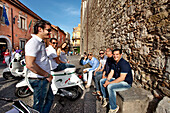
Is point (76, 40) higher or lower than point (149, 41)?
higher

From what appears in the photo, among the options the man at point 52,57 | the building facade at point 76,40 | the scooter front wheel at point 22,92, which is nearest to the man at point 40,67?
the man at point 52,57

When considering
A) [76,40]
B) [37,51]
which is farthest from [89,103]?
[76,40]

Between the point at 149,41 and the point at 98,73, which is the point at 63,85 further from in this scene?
the point at 149,41

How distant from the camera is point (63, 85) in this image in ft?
8.26

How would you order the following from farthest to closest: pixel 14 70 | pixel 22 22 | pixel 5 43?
1. pixel 22 22
2. pixel 5 43
3. pixel 14 70

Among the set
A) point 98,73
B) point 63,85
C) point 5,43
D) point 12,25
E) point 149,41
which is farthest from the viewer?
point 12,25

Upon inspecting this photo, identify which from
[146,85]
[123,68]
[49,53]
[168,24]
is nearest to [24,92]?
[49,53]

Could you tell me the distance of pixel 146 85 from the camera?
2.07 metres

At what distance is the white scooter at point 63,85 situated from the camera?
2434 mm

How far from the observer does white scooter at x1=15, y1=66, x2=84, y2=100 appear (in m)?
2.43

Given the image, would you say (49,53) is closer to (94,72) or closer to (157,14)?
(94,72)

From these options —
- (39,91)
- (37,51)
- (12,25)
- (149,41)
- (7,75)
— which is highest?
(12,25)

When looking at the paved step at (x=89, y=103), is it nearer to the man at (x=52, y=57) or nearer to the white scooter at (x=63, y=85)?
the white scooter at (x=63, y=85)

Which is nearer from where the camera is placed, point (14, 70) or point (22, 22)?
point (14, 70)
